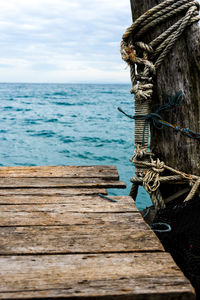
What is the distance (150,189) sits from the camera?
2598mm

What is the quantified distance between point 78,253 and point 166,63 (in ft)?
5.68

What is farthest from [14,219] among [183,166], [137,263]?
[183,166]

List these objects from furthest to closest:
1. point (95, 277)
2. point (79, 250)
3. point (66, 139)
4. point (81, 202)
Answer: point (66, 139) < point (81, 202) < point (79, 250) < point (95, 277)

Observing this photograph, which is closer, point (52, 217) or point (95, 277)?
point (95, 277)

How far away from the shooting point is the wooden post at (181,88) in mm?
2422

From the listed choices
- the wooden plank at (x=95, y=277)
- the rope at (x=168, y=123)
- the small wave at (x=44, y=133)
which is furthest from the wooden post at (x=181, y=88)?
the small wave at (x=44, y=133)

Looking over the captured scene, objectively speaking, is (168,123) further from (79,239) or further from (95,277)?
(95,277)

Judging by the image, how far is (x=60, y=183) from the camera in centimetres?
264

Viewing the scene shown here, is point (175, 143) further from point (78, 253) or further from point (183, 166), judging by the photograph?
point (78, 253)

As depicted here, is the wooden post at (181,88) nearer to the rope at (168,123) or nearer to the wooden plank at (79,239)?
the rope at (168,123)

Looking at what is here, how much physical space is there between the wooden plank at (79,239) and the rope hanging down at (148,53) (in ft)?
3.03

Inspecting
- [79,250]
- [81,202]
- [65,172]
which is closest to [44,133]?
[65,172]

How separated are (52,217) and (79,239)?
348 mm

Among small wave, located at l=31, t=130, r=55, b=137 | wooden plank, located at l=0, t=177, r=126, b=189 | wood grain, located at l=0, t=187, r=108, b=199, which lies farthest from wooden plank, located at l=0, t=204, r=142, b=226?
small wave, located at l=31, t=130, r=55, b=137
